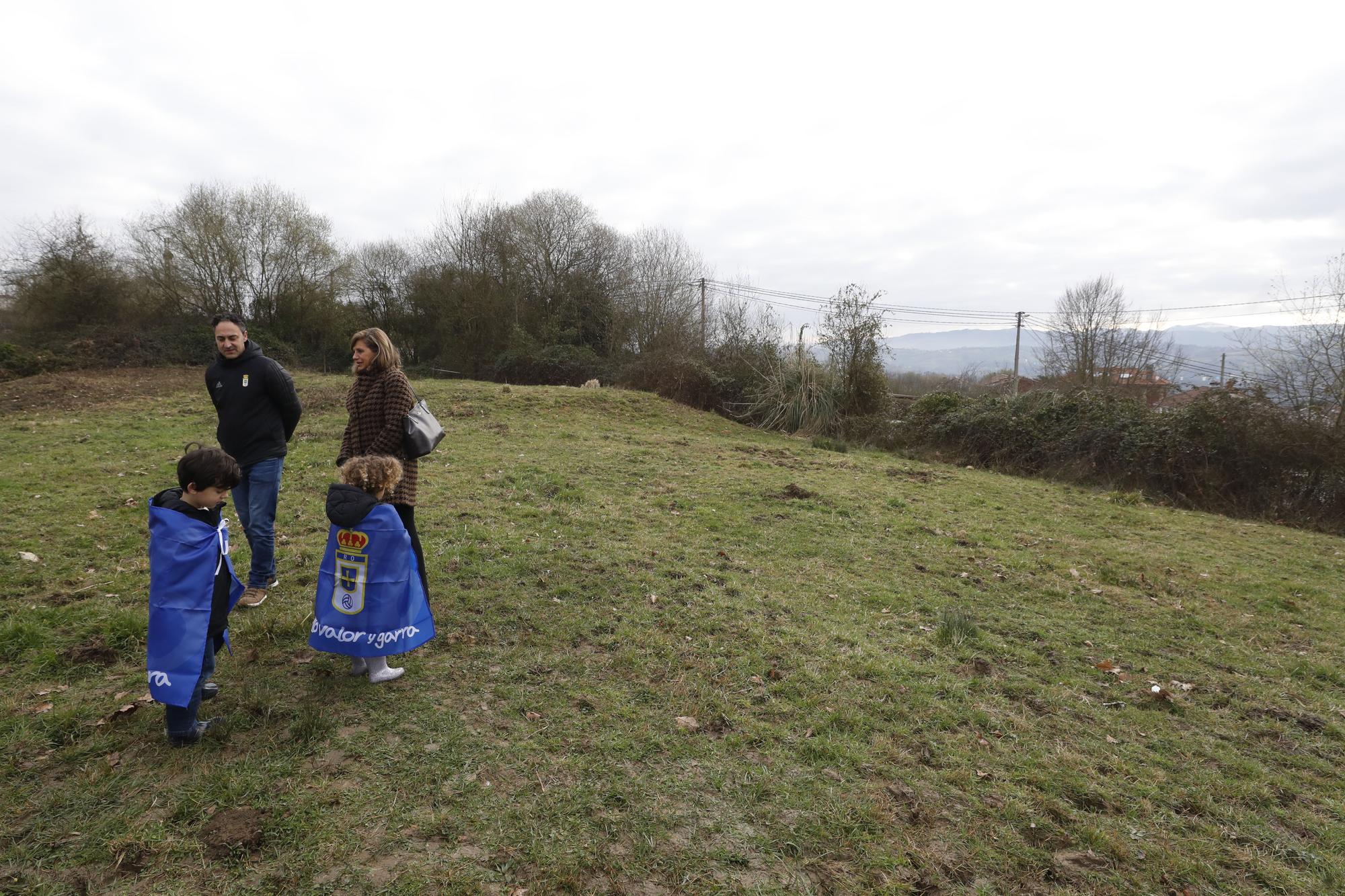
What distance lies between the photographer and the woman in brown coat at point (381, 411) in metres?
4.23

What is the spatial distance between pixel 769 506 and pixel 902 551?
2.07m

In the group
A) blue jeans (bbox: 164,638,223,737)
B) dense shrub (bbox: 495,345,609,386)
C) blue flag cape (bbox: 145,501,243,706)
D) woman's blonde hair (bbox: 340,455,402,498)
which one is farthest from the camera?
dense shrub (bbox: 495,345,609,386)

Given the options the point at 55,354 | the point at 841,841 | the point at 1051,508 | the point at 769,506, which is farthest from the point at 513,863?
the point at 55,354

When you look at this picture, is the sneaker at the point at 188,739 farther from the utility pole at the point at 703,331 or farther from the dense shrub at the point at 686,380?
the utility pole at the point at 703,331

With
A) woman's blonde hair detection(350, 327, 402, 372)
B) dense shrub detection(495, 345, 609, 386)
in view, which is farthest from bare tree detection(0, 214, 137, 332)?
woman's blonde hair detection(350, 327, 402, 372)

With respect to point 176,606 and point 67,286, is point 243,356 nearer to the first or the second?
point 176,606

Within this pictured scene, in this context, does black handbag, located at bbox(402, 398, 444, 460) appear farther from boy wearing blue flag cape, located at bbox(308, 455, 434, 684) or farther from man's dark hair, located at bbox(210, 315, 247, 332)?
man's dark hair, located at bbox(210, 315, 247, 332)

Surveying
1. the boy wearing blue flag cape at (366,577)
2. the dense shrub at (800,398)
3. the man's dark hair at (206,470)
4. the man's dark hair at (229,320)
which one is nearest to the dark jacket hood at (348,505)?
the boy wearing blue flag cape at (366,577)

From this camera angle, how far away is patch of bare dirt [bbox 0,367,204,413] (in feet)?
48.6

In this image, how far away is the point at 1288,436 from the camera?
13.2m

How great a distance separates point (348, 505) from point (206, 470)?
0.70 m

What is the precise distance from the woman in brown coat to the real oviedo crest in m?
0.59

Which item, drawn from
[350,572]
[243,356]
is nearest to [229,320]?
[243,356]

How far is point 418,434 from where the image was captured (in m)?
4.18
